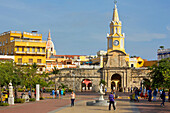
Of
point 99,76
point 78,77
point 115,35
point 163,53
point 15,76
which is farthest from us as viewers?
point 163,53

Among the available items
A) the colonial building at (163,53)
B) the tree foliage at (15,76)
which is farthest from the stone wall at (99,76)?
the tree foliage at (15,76)

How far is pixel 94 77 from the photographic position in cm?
8844

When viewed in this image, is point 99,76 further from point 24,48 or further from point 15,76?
point 15,76

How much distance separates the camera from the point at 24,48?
88.5m

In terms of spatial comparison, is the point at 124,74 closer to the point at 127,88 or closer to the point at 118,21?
the point at 127,88

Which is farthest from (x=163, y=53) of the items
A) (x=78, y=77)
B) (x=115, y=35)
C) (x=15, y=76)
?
(x=15, y=76)

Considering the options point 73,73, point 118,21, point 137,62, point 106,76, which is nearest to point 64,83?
point 73,73

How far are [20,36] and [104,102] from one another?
204ft

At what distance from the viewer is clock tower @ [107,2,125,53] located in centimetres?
9606

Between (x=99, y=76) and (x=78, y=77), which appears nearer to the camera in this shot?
(x=78, y=77)

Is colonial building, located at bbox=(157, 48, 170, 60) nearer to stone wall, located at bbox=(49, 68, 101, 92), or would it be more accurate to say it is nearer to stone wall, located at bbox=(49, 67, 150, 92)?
stone wall, located at bbox=(49, 67, 150, 92)

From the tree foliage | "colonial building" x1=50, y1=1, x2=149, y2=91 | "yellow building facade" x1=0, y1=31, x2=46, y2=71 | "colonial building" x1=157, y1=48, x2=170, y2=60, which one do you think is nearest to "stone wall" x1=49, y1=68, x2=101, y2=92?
"colonial building" x1=50, y1=1, x2=149, y2=91

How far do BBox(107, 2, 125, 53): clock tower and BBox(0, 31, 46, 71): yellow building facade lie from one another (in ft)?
65.8

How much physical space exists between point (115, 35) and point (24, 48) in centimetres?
2682
